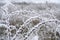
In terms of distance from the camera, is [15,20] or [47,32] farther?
[15,20]

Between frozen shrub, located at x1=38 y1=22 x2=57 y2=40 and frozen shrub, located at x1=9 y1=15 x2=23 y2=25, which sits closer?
frozen shrub, located at x1=38 y1=22 x2=57 y2=40

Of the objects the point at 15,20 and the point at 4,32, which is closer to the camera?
the point at 4,32

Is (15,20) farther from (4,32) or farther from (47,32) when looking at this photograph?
(47,32)

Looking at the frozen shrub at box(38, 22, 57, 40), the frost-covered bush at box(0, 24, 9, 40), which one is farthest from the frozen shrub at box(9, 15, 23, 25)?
the frozen shrub at box(38, 22, 57, 40)

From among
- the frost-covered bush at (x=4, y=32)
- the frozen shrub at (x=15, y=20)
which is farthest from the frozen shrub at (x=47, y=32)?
the frozen shrub at (x=15, y=20)

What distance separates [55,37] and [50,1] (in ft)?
6.23

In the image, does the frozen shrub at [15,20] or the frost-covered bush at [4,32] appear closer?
the frost-covered bush at [4,32]

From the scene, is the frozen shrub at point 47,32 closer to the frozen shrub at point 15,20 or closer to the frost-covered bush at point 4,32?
the frost-covered bush at point 4,32

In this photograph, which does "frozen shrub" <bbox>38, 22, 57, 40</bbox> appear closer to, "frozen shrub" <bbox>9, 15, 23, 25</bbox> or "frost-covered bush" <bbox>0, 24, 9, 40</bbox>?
"frost-covered bush" <bbox>0, 24, 9, 40</bbox>

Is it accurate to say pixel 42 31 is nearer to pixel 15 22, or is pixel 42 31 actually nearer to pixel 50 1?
pixel 15 22

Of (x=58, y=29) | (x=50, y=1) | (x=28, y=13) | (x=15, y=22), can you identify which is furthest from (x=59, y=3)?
(x=58, y=29)

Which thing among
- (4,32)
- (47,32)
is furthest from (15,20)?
(47,32)

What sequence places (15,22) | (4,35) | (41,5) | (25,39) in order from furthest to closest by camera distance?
(41,5) → (15,22) → (4,35) → (25,39)

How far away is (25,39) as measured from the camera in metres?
1.28
